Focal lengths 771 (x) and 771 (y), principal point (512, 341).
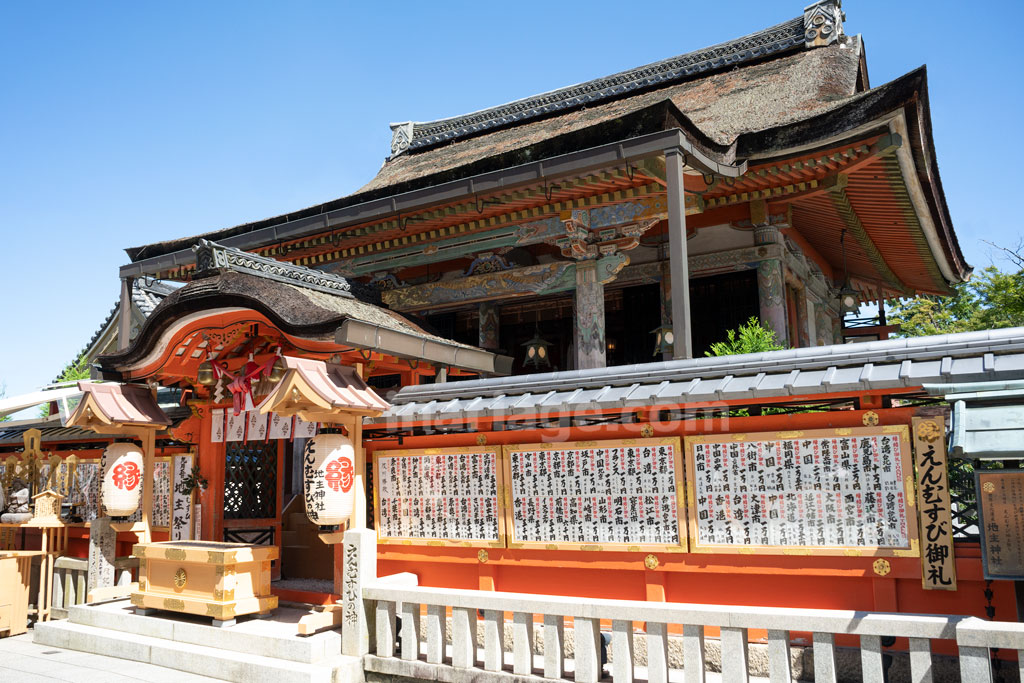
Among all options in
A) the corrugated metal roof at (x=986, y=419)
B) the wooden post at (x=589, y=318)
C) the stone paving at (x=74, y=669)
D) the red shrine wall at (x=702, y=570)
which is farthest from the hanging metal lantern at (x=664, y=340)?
the stone paving at (x=74, y=669)

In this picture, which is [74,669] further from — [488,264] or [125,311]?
[488,264]

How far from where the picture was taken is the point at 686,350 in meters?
8.16

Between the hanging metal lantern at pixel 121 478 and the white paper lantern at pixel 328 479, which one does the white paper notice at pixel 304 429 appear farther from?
the hanging metal lantern at pixel 121 478

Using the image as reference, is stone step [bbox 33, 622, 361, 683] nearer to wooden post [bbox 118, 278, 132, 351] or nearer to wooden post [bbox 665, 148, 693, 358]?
wooden post [bbox 665, 148, 693, 358]

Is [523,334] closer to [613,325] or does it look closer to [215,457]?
[613,325]

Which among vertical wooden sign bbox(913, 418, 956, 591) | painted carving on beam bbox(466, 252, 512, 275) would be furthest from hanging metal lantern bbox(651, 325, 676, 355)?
vertical wooden sign bbox(913, 418, 956, 591)

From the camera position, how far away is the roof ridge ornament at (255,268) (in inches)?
346

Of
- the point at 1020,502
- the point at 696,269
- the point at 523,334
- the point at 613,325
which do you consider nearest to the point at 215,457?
the point at 523,334

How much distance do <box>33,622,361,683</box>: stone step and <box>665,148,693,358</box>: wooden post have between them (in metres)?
4.58

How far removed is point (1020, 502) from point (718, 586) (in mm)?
2513

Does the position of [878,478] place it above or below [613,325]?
below

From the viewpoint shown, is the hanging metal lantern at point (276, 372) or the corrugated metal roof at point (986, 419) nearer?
the corrugated metal roof at point (986, 419)

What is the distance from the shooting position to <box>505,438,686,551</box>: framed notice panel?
6.92 metres

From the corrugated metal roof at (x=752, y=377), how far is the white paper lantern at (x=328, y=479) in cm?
68
